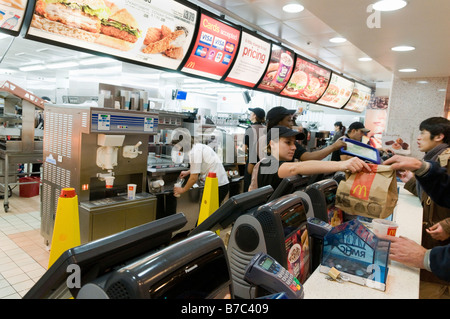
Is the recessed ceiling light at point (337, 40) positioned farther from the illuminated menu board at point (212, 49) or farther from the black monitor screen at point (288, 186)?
the black monitor screen at point (288, 186)

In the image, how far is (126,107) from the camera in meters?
3.62

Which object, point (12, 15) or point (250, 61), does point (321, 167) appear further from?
point (250, 61)

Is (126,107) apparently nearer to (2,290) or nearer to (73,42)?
(73,42)

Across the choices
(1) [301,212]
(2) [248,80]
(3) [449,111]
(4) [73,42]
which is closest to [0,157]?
(4) [73,42]

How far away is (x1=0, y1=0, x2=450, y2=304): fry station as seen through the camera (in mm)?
903

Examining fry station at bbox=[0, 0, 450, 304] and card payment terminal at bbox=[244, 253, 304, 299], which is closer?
fry station at bbox=[0, 0, 450, 304]

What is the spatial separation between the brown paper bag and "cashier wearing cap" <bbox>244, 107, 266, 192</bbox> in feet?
6.77

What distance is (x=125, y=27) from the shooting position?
10.3ft

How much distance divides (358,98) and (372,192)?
26.5 feet

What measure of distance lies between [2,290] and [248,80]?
3.95m

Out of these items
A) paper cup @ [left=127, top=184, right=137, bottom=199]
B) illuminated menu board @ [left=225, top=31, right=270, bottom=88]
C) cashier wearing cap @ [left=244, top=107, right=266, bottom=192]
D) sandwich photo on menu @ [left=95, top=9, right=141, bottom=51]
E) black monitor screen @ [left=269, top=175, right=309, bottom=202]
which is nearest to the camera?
black monitor screen @ [left=269, top=175, right=309, bottom=202]

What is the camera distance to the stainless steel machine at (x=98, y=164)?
3266mm

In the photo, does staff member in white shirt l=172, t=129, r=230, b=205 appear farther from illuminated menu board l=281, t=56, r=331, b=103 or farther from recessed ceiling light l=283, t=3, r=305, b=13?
illuminated menu board l=281, t=56, r=331, b=103

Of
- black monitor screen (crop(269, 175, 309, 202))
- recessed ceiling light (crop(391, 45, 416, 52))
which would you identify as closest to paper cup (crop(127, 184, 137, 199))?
black monitor screen (crop(269, 175, 309, 202))
